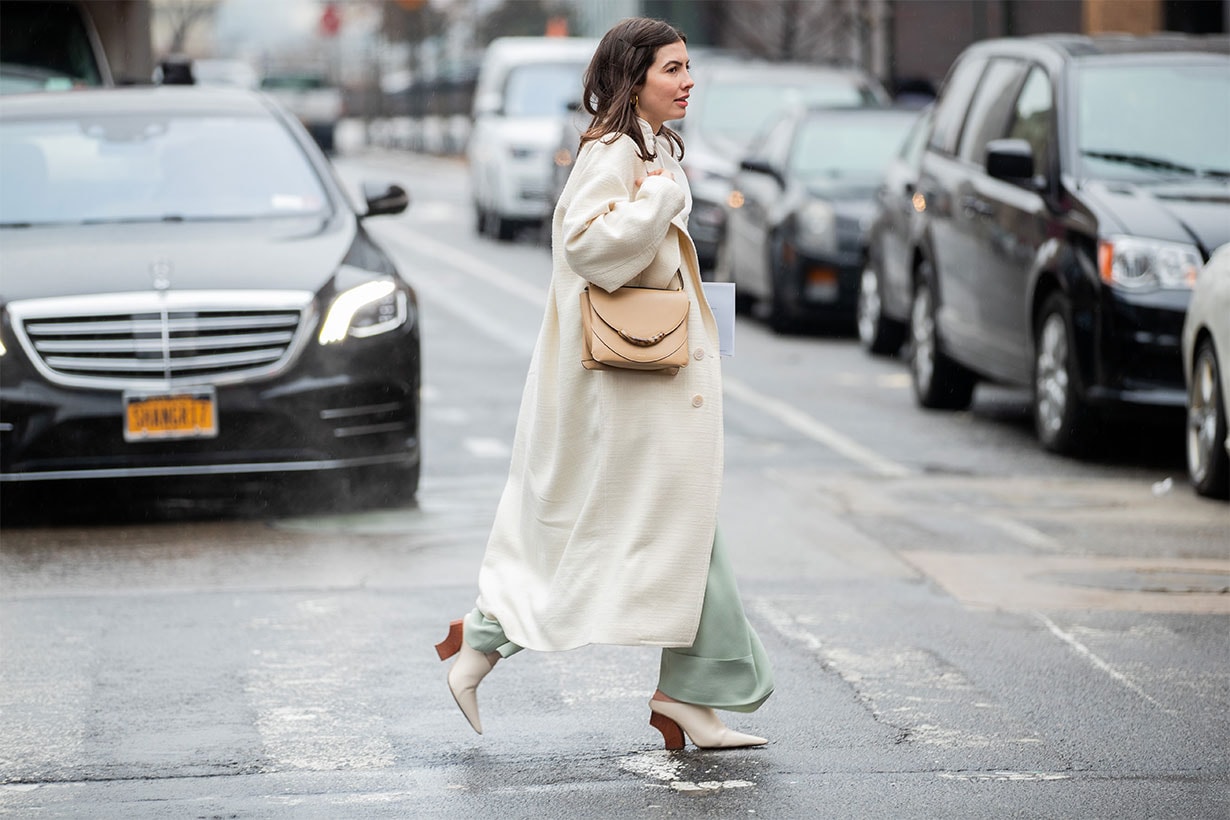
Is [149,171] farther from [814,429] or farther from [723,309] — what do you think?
[723,309]

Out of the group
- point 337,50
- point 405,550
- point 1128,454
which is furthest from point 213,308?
point 337,50

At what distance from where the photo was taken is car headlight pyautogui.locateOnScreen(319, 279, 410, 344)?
868 centimetres

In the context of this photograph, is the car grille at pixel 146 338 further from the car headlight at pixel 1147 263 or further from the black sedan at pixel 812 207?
the black sedan at pixel 812 207

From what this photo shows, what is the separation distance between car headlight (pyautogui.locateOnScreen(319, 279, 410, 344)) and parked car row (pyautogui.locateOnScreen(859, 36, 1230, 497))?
3071mm

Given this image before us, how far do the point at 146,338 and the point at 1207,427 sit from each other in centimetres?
417

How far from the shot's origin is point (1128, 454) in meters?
10.8

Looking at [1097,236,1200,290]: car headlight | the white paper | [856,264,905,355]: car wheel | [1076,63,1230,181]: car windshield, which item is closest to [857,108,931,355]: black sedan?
[856,264,905,355]: car wheel

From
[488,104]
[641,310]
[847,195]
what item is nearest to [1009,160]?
[847,195]

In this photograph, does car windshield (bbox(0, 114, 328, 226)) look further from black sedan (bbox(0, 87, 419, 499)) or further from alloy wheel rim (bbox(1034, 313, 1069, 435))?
alloy wheel rim (bbox(1034, 313, 1069, 435))

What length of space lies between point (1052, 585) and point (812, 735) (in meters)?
2.23

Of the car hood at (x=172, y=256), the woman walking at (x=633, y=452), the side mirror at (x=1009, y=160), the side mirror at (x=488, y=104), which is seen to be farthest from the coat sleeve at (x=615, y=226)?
Answer: the side mirror at (x=488, y=104)

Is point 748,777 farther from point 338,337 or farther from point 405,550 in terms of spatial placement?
point 338,337

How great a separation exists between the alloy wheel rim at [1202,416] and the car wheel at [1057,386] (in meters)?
0.72

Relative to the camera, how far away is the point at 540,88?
25.4m
